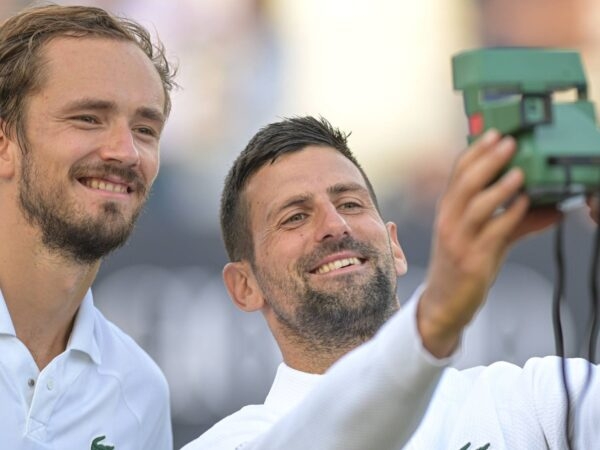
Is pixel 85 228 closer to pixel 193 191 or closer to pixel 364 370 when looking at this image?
pixel 364 370

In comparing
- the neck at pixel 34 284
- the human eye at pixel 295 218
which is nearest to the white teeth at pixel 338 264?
the human eye at pixel 295 218

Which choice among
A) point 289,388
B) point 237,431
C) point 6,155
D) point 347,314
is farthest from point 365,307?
point 6,155

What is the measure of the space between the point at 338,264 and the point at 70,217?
0.70 metres

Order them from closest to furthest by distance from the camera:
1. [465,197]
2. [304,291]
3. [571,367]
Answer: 1. [465,197]
2. [571,367]
3. [304,291]

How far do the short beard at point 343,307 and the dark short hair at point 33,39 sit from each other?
0.78 metres

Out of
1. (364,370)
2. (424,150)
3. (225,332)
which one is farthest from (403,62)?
(364,370)

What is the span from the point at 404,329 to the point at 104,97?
5.36 feet

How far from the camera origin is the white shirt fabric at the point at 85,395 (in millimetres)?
3203

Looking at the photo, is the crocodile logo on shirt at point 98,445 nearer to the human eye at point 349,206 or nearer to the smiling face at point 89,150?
the smiling face at point 89,150

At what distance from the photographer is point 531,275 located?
709 centimetres

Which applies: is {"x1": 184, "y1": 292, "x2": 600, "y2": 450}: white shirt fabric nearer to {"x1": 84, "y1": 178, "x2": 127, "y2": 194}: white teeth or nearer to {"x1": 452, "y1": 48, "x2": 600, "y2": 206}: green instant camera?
{"x1": 452, "y1": 48, "x2": 600, "y2": 206}: green instant camera

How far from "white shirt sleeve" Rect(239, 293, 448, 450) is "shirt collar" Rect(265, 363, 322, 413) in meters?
1.01

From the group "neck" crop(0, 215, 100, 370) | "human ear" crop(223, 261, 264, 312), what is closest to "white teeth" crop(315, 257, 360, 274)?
"human ear" crop(223, 261, 264, 312)

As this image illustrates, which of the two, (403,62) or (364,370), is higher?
(364,370)
